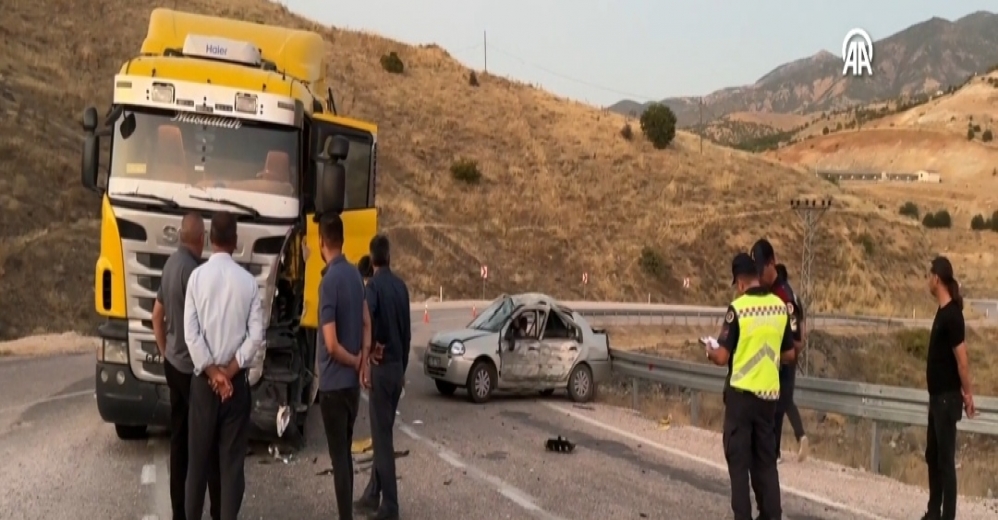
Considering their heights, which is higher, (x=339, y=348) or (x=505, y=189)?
(x=505, y=189)

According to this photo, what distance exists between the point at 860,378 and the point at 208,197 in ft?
99.9

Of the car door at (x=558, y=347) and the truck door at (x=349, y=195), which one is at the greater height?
the truck door at (x=349, y=195)

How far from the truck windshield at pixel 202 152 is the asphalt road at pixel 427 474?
284 centimetres

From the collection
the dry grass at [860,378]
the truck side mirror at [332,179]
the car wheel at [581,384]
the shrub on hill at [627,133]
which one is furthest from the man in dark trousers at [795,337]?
the shrub on hill at [627,133]

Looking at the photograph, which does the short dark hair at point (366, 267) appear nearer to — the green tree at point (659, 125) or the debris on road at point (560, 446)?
the debris on road at point (560, 446)

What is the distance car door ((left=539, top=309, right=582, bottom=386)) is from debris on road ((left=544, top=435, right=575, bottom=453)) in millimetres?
4521

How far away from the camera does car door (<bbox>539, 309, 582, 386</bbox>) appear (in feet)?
52.3

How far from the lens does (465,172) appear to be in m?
53.7

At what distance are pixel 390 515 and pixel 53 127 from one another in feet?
112

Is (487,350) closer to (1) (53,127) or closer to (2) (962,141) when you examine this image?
(1) (53,127)

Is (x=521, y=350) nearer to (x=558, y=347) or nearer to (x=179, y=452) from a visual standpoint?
(x=558, y=347)

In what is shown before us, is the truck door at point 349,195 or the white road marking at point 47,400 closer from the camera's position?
the truck door at point 349,195

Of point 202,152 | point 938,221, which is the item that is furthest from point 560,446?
point 938,221

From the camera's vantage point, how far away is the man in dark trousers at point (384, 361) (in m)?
7.79
